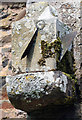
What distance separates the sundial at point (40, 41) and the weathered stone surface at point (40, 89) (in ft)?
0.24

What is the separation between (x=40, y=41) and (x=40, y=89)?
0.28 m

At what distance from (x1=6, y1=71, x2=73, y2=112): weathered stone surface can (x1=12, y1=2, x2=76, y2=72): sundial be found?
7 cm

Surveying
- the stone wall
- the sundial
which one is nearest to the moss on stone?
the sundial

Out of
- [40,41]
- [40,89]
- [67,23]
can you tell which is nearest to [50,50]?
[40,41]

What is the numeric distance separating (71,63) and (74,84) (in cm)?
15

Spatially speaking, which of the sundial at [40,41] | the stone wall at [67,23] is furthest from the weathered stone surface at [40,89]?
the stone wall at [67,23]

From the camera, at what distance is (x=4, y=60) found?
6.97 feet

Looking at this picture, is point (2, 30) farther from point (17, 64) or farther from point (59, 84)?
point (59, 84)

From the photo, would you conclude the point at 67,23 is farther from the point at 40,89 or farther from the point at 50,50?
the point at 40,89

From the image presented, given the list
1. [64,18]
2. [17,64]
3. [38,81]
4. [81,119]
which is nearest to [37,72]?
[38,81]

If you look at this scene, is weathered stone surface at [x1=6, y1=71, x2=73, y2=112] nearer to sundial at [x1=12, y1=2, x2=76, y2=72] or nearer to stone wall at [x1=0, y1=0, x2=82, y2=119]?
sundial at [x1=12, y1=2, x2=76, y2=72]

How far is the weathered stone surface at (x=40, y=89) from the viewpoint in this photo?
1.54 metres

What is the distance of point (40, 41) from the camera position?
167cm

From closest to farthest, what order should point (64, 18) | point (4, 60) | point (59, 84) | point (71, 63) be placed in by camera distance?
point (59, 84), point (71, 63), point (64, 18), point (4, 60)
